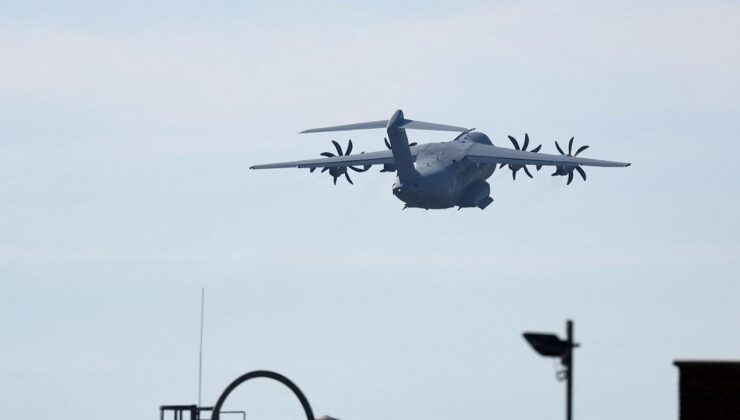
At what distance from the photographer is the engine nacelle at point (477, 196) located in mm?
138750

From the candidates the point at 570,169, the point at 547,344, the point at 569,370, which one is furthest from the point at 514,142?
the point at 569,370

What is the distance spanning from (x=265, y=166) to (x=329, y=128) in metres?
13.2

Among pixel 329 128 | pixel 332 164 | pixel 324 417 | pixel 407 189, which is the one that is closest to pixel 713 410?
pixel 324 417

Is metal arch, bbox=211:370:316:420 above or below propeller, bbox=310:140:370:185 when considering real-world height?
below

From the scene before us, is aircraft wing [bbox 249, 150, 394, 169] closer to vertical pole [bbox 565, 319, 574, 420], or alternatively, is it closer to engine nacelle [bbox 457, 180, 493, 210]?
engine nacelle [bbox 457, 180, 493, 210]

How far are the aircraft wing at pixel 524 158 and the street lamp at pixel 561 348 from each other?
101321mm

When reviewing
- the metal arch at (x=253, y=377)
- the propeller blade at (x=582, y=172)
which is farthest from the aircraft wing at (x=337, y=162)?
the metal arch at (x=253, y=377)

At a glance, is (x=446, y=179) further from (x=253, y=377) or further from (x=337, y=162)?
(x=253, y=377)

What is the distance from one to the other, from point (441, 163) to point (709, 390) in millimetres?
88435

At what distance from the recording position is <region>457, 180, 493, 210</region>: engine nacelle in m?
139

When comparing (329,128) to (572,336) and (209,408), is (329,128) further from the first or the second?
(572,336)

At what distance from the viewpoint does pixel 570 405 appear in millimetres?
40531

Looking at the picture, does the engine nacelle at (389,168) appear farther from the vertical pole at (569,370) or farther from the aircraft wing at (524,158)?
the vertical pole at (569,370)

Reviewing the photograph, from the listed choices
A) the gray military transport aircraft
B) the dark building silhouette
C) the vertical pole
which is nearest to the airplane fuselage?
the gray military transport aircraft
